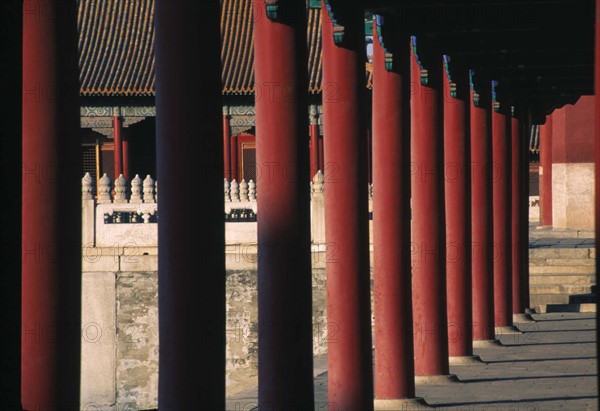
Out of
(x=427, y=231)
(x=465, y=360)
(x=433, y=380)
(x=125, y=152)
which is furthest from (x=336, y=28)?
(x=125, y=152)

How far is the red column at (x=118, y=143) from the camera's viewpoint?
3544 centimetres

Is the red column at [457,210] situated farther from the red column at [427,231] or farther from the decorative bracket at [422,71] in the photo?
the decorative bracket at [422,71]

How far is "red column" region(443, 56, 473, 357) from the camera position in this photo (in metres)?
14.9

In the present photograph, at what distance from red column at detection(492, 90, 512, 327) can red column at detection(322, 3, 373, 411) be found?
29.0 ft

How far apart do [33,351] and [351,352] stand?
4264 millimetres

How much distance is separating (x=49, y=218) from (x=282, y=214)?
96.4 inches

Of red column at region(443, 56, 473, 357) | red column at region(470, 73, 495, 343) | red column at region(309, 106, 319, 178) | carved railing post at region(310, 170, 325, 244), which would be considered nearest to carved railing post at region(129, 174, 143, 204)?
carved railing post at region(310, 170, 325, 244)

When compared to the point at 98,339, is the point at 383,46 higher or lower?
higher

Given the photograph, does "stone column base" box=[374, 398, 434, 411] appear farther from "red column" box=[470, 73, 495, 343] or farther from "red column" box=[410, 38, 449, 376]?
"red column" box=[470, 73, 495, 343]

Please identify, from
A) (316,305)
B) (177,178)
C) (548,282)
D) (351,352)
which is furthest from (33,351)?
(548,282)

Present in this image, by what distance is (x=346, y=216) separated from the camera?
31.7 feet

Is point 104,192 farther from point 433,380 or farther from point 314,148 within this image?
point 314,148

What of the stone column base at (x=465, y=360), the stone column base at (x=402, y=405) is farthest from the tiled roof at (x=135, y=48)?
the stone column base at (x=402, y=405)
